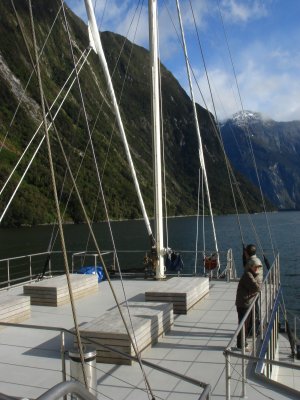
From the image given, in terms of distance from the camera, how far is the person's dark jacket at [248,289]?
9.13 meters

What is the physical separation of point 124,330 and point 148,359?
0.74 meters

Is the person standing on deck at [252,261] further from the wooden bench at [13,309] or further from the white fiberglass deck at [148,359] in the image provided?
the wooden bench at [13,309]

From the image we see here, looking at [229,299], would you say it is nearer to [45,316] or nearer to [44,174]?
[45,316]

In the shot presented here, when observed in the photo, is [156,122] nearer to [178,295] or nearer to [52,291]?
[178,295]

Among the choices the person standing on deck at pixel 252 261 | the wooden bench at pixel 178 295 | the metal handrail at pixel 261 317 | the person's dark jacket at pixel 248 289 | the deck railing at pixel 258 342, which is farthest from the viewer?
the wooden bench at pixel 178 295

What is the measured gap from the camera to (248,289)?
916cm

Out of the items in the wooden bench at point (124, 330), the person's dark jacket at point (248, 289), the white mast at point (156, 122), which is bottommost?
the wooden bench at point (124, 330)

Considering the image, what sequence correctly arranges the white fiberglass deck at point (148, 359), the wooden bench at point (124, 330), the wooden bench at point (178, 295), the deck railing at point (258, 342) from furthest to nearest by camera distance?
the wooden bench at point (178, 295) → the wooden bench at point (124, 330) → the white fiberglass deck at point (148, 359) → the deck railing at point (258, 342)

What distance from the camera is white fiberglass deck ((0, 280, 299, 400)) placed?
722cm

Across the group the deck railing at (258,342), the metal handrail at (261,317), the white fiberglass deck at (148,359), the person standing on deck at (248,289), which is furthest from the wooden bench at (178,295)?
the person standing on deck at (248,289)

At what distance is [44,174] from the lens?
15950 cm

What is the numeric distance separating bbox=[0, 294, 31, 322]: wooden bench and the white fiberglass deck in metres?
0.24

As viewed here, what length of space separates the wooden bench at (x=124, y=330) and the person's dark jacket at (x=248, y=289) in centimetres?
152

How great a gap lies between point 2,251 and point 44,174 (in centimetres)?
9720
